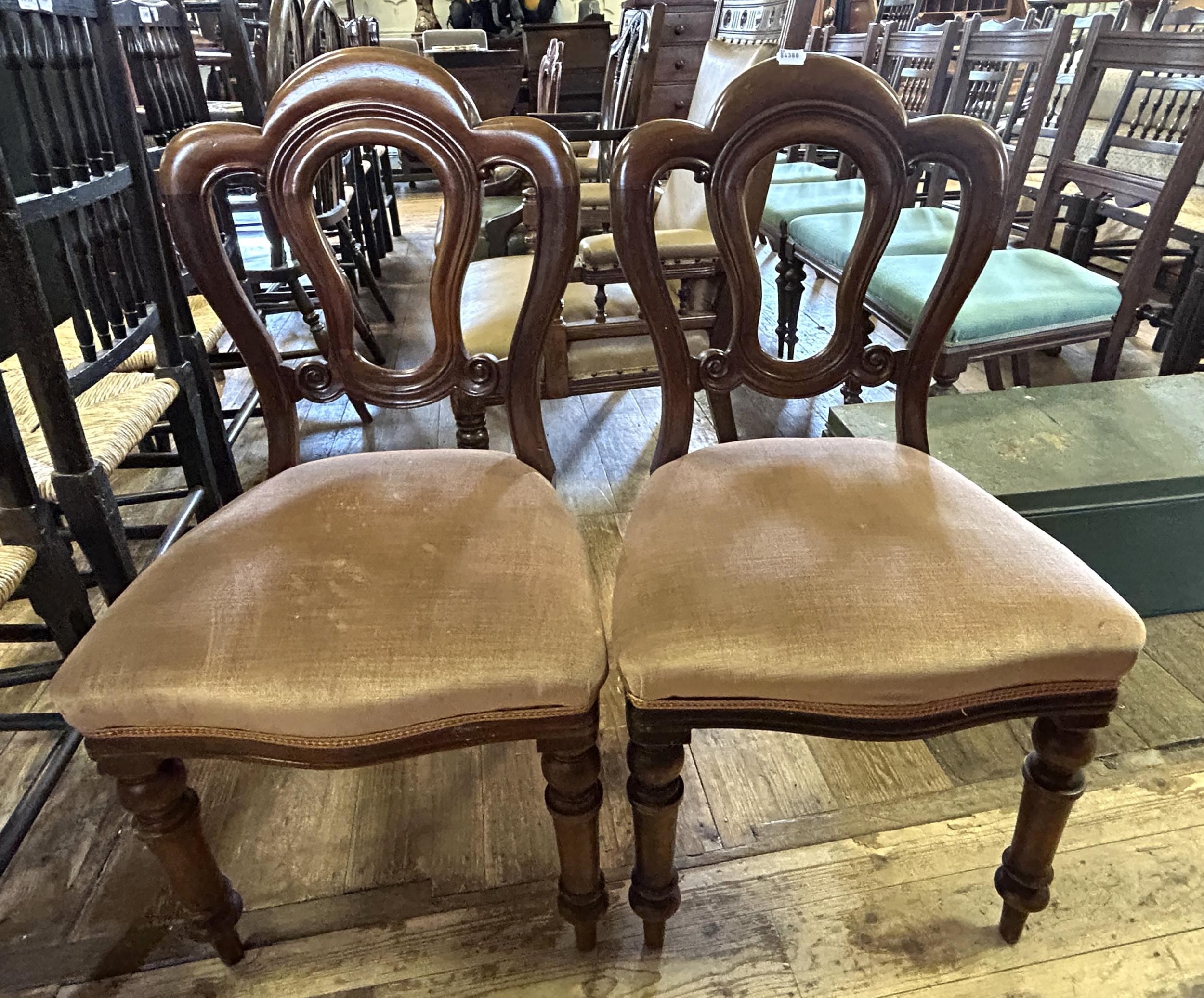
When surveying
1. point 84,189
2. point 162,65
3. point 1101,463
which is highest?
point 162,65

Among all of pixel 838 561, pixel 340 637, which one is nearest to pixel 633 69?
pixel 838 561

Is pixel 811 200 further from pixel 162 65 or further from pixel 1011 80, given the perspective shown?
pixel 162 65

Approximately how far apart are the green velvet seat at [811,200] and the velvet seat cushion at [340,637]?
1905 mm

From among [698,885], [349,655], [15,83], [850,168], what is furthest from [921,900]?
[850,168]

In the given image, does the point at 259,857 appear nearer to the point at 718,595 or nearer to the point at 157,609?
the point at 157,609

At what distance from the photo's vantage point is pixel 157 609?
74 cm

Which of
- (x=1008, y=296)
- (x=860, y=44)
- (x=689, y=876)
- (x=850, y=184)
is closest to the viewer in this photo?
(x=689, y=876)

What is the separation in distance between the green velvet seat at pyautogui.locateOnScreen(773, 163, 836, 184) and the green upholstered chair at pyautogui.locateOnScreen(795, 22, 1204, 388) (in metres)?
0.94

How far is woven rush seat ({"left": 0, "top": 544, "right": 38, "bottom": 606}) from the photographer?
0.85 m

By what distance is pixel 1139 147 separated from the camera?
1.90 meters

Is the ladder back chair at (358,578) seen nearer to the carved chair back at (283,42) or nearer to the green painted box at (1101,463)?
the green painted box at (1101,463)

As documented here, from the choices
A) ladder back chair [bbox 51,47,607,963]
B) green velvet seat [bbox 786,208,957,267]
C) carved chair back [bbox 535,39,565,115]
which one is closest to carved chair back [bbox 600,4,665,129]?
carved chair back [bbox 535,39,565,115]

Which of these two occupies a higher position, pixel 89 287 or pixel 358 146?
pixel 358 146

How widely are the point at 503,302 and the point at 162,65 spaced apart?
85 centimetres
